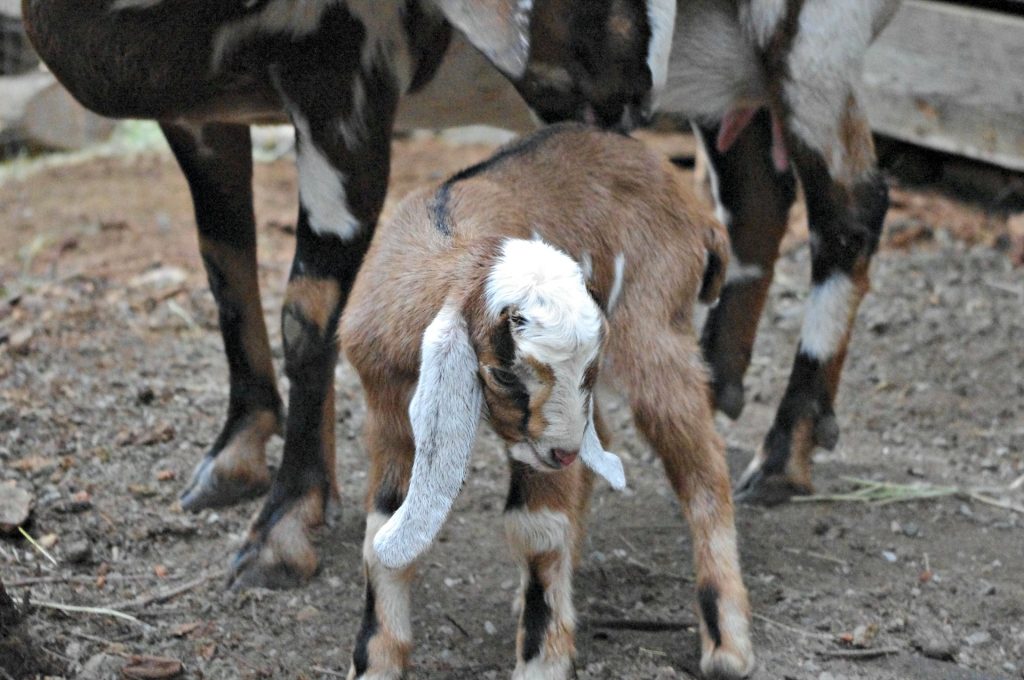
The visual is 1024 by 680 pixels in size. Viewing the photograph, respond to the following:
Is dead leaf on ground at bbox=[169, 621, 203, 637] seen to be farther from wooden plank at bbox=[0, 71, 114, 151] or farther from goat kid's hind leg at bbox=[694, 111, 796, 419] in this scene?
wooden plank at bbox=[0, 71, 114, 151]

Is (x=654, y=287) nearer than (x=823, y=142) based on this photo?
Yes

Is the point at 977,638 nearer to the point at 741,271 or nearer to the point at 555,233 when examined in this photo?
the point at 555,233

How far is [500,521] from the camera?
4.57 meters

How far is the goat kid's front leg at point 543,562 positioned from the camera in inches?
135

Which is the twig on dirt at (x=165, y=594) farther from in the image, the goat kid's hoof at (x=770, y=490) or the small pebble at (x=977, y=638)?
the small pebble at (x=977, y=638)

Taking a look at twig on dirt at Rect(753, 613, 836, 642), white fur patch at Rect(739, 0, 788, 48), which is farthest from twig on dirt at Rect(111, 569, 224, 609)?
white fur patch at Rect(739, 0, 788, 48)

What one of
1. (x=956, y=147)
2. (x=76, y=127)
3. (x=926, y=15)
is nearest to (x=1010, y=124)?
(x=956, y=147)

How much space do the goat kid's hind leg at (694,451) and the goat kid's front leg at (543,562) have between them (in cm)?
33

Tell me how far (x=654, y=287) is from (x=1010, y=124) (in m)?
4.37

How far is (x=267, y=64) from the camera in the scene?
417cm

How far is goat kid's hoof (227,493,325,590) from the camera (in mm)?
4145

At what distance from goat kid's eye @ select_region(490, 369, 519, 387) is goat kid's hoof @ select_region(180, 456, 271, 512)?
6.12ft

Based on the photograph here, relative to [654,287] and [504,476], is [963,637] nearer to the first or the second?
[654,287]

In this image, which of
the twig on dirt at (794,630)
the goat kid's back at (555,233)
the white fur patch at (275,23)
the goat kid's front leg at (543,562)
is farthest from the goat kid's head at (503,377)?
the white fur patch at (275,23)
